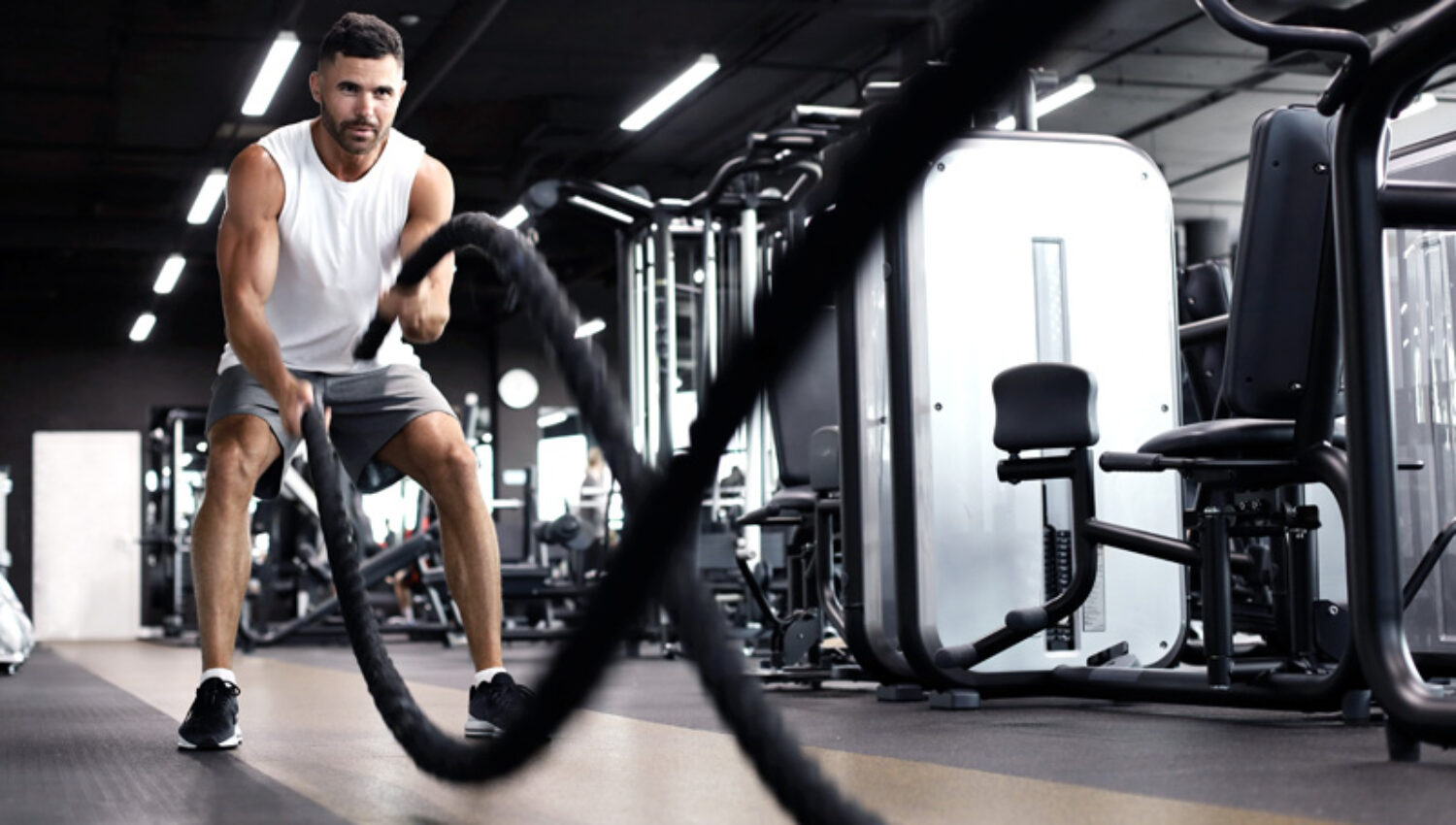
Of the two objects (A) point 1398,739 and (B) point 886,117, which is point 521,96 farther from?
(B) point 886,117

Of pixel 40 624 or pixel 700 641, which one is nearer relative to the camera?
pixel 700 641

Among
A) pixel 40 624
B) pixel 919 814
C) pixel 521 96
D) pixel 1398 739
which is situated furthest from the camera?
pixel 40 624

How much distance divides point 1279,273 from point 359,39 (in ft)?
5.41

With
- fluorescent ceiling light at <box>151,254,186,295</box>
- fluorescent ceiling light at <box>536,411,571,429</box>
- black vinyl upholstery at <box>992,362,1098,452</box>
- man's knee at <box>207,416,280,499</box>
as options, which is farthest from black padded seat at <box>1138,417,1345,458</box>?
fluorescent ceiling light at <box>536,411,571,429</box>

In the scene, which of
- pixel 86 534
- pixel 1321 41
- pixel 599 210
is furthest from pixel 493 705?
pixel 86 534

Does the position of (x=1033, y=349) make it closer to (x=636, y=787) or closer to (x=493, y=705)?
(x=493, y=705)

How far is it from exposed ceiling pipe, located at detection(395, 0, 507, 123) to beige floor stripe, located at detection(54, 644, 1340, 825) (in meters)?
6.01

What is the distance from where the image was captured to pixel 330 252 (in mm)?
2768

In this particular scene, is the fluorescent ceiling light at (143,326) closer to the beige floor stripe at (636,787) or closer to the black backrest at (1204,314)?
the black backrest at (1204,314)

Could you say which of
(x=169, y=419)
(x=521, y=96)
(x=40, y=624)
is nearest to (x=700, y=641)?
(x=521, y=96)

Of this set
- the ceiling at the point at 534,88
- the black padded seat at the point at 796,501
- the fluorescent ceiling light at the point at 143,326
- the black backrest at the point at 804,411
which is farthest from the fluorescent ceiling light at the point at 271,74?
the fluorescent ceiling light at the point at 143,326

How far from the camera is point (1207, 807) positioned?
1.87 metres

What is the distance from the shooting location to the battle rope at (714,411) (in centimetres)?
82

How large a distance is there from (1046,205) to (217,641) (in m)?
2.12
